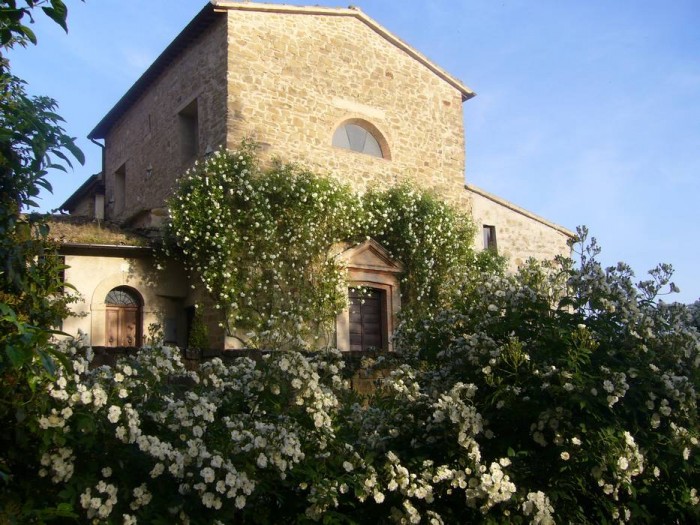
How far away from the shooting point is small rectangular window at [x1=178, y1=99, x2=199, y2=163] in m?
15.6

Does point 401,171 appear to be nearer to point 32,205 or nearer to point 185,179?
point 185,179

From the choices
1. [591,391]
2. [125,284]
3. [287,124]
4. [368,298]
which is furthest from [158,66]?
[591,391]

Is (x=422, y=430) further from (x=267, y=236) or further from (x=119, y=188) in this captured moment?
(x=119, y=188)

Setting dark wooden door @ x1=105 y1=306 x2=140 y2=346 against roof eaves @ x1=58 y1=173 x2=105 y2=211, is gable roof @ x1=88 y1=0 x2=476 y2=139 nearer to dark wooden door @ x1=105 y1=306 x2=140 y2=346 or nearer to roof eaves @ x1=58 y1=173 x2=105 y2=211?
roof eaves @ x1=58 y1=173 x2=105 y2=211

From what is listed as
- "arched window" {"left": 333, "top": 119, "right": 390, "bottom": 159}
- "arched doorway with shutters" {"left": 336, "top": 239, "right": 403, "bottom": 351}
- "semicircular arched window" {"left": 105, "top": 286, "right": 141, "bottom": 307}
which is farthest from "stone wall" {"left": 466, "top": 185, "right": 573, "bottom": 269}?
"semicircular arched window" {"left": 105, "top": 286, "right": 141, "bottom": 307}

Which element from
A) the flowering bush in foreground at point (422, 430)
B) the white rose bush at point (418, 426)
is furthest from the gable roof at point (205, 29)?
the flowering bush in foreground at point (422, 430)

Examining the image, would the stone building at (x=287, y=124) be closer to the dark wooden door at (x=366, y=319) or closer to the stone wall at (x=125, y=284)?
the stone wall at (x=125, y=284)

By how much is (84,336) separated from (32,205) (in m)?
0.98

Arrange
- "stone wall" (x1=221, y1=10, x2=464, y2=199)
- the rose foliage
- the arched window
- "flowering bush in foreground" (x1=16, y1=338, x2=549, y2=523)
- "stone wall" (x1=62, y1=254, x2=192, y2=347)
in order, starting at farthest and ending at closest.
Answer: the arched window
"stone wall" (x1=221, y1=10, x2=464, y2=199)
"stone wall" (x1=62, y1=254, x2=192, y2=347)
the rose foliage
"flowering bush in foreground" (x1=16, y1=338, x2=549, y2=523)

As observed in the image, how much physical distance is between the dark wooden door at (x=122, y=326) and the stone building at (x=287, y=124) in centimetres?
3

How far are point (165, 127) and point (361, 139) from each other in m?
4.24

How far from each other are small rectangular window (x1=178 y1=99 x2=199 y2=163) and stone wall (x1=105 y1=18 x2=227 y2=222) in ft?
0.26

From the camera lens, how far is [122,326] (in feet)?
45.7

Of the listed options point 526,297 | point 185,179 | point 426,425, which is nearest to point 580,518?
point 426,425
